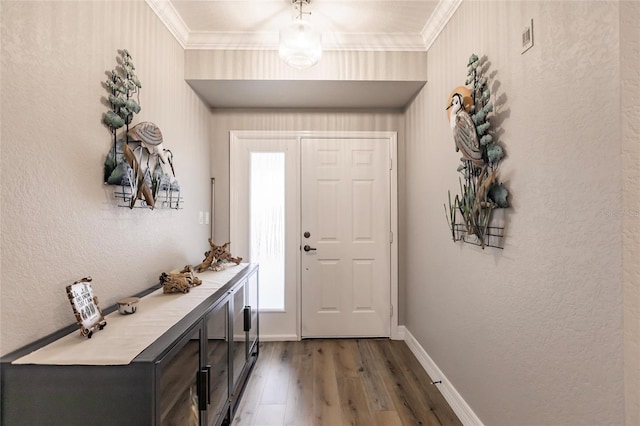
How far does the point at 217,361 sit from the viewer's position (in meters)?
1.57

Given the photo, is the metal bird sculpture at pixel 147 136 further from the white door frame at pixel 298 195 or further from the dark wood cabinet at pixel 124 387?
the white door frame at pixel 298 195

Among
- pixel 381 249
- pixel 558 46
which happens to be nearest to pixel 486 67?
pixel 558 46

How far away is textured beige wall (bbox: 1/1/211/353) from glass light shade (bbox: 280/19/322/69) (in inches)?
33.9

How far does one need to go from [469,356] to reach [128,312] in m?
1.83

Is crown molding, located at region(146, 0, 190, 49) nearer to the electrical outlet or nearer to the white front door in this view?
the white front door

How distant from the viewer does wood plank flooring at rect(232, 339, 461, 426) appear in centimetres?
189

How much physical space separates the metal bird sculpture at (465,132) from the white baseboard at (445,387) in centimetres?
142

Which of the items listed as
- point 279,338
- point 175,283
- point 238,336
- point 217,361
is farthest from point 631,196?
point 279,338

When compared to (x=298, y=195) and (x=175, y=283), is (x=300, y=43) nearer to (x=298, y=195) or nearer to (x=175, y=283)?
(x=298, y=195)

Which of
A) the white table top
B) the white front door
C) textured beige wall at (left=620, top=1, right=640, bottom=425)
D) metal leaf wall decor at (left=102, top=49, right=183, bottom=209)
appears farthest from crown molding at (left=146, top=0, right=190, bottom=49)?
textured beige wall at (left=620, top=1, right=640, bottom=425)

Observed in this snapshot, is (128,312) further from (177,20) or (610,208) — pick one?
(177,20)

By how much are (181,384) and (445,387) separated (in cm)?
174

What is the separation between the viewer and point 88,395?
0.95 meters

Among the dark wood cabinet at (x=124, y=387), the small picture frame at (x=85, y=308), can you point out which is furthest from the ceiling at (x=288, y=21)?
the dark wood cabinet at (x=124, y=387)
